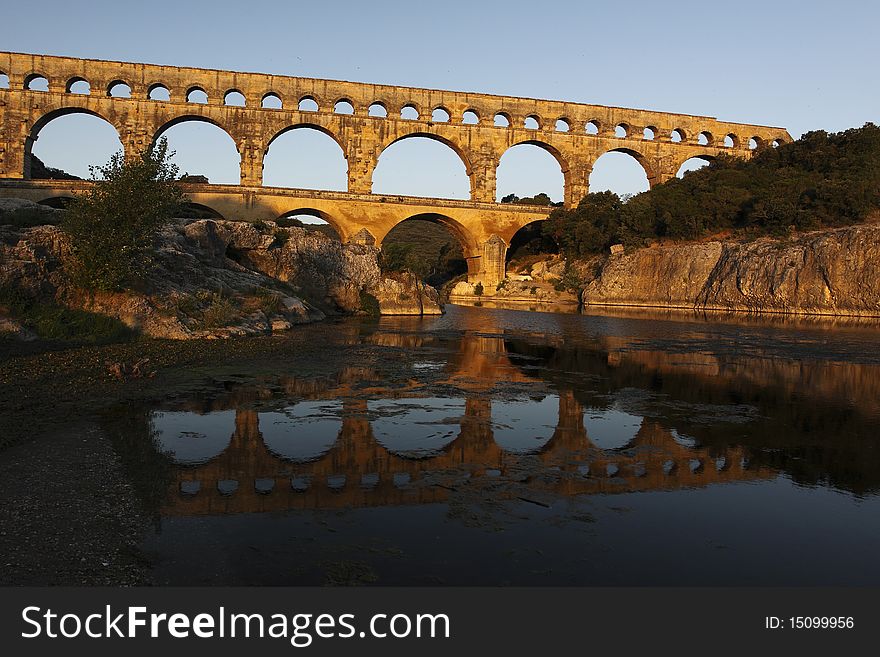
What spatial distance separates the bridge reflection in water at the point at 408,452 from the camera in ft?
20.5

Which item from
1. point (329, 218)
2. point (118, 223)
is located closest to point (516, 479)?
point (118, 223)

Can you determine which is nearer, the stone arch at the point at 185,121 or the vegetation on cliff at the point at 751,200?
the vegetation on cliff at the point at 751,200

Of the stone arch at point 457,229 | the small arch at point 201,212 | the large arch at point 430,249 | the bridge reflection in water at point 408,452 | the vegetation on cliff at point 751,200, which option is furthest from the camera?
the stone arch at point 457,229

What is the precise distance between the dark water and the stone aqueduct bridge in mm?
35002

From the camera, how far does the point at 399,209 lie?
56.8 m

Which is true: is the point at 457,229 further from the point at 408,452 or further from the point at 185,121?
the point at 408,452

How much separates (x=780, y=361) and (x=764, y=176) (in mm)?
46737

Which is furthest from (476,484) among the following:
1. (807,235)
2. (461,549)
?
(807,235)

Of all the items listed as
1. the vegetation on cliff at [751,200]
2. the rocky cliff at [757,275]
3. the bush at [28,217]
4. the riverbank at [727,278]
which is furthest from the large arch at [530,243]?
the bush at [28,217]

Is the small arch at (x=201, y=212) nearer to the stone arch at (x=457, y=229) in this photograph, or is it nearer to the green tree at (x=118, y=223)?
the stone arch at (x=457, y=229)

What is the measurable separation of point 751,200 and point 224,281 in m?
45.4

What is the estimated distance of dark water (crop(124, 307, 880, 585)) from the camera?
183 inches

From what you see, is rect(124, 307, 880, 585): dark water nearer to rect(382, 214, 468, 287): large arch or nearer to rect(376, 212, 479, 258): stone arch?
rect(382, 214, 468, 287): large arch

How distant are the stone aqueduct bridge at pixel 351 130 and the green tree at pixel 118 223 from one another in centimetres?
2496
